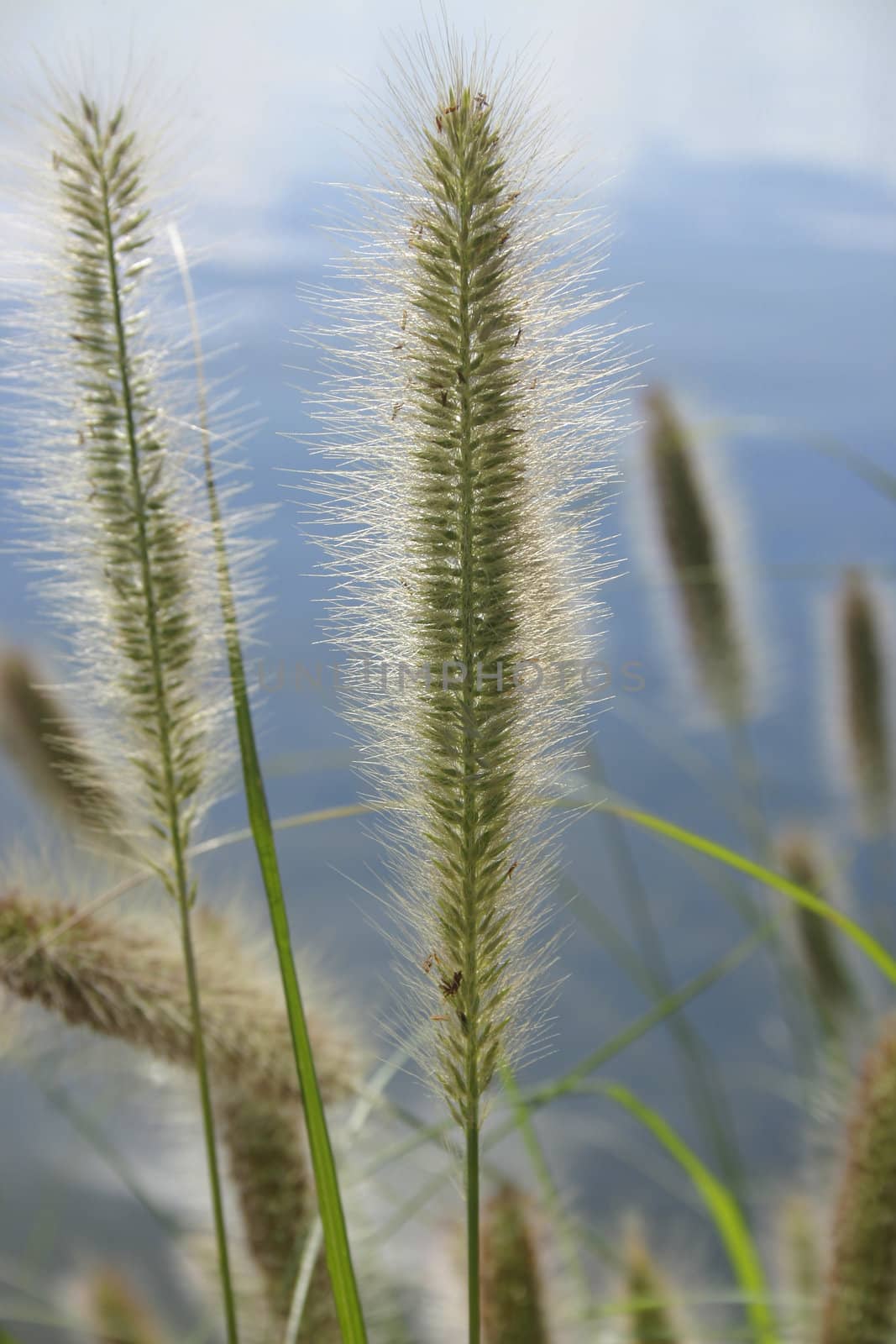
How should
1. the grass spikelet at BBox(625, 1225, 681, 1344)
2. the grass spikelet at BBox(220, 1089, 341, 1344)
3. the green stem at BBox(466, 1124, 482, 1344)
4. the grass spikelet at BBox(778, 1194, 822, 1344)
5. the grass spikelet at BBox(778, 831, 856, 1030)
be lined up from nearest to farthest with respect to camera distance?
the green stem at BBox(466, 1124, 482, 1344)
the grass spikelet at BBox(220, 1089, 341, 1344)
the grass spikelet at BBox(625, 1225, 681, 1344)
the grass spikelet at BBox(778, 1194, 822, 1344)
the grass spikelet at BBox(778, 831, 856, 1030)

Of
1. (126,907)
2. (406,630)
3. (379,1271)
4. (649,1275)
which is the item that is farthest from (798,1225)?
(406,630)

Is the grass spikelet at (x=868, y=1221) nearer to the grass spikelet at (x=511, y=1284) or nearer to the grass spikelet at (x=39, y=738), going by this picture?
the grass spikelet at (x=511, y=1284)

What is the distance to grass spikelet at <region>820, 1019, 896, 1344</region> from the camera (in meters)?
1.08

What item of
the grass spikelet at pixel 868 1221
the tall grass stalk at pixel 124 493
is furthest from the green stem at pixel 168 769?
the grass spikelet at pixel 868 1221

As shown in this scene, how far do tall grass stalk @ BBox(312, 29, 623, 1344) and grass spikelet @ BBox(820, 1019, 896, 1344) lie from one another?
0.48m

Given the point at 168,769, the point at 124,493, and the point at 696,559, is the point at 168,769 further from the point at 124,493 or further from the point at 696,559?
the point at 696,559

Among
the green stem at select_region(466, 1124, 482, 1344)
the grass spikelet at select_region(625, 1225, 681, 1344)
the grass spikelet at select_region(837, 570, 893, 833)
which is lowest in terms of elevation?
the grass spikelet at select_region(625, 1225, 681, 1344)

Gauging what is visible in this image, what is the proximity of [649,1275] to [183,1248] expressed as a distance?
0.60 m

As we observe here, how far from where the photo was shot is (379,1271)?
1442 millimetres

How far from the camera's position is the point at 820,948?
5.98ft

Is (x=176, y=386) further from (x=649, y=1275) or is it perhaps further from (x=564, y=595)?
(x=649, y=1275)

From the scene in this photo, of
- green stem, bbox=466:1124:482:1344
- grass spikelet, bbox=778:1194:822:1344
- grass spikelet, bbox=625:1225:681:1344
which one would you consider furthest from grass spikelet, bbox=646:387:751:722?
green stem, bbox=466:1124:482:1344

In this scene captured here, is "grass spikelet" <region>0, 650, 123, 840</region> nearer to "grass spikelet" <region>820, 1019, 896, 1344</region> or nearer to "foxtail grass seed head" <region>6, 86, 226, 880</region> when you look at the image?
"foxtail grass seed head" <region>6, 86, 226, 880</region>

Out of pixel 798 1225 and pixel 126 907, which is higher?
pixel 126 907
